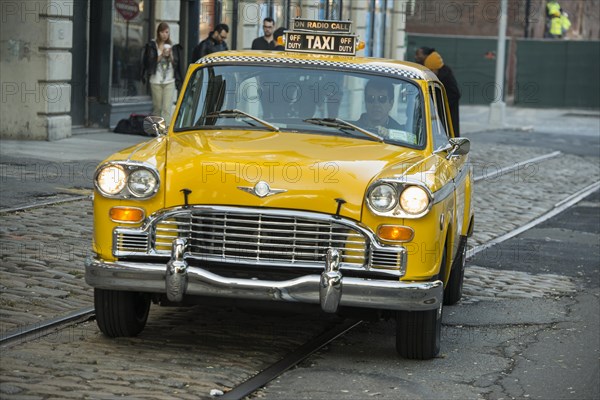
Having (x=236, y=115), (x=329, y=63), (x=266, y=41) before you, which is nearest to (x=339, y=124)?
(x=329, y=63)

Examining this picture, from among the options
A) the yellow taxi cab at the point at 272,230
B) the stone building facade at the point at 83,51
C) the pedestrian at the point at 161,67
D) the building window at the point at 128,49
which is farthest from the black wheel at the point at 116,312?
the building window at the point at 128,49

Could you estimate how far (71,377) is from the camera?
6773mm

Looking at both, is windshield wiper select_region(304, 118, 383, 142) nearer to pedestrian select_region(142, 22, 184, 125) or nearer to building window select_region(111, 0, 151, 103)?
pedestrian select_region(142, 22, 184, 125)

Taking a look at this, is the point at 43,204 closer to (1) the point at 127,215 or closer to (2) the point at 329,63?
(2) the point at 329,63

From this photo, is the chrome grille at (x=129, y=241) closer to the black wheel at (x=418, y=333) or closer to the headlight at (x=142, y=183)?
the headlight at (x=142, y=183)

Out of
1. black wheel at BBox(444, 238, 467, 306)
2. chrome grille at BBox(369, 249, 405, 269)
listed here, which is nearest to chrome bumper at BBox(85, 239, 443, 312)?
chrome grille at BBox(369, 249, 405, 269)

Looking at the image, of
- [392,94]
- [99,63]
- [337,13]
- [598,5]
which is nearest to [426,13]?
[598,5]

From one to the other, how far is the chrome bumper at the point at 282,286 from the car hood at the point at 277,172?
329mm

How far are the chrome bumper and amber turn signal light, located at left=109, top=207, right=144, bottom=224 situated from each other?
0.90ft

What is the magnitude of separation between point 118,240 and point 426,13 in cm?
4961

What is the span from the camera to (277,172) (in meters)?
7.39

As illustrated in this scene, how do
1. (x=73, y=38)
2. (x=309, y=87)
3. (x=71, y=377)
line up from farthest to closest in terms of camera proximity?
1. (x=73, y=38)
2. (x=309, y=87)
3. (x=71, y=377)

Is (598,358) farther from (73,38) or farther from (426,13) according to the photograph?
(426,13)

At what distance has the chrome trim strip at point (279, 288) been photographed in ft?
23.3
